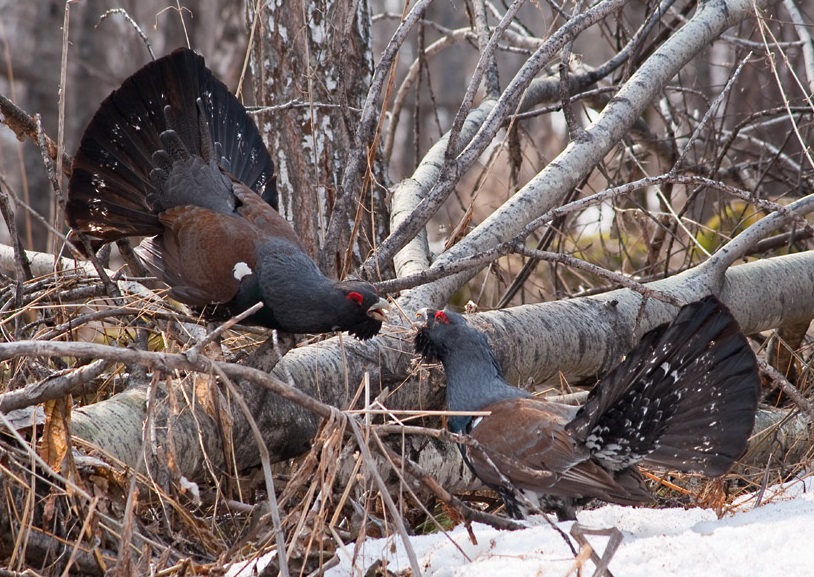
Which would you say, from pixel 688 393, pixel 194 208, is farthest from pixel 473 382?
pixel 194 208

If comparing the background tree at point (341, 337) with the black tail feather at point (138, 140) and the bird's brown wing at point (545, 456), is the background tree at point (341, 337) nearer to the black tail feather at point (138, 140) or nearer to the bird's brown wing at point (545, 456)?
the black tail feather at point (138, 140)

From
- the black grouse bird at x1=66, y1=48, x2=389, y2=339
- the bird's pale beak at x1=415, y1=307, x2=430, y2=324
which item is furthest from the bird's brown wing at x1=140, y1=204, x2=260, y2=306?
the bird's pale beak at x1=415, y1=307, x2=430, y2=324

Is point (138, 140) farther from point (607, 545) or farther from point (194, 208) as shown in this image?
point (607, 545)

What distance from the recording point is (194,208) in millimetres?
3514

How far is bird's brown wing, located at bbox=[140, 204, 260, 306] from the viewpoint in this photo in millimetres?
3281

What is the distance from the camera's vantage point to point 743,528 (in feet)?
7.71

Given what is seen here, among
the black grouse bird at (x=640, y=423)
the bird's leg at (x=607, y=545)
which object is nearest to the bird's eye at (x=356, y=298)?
the black grouse bird at (x=640, y=423)

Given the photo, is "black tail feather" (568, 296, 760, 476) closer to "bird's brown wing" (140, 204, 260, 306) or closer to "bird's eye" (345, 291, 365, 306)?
"bird's eye" (345, 291, 365, 306)

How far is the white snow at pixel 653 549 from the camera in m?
2.19

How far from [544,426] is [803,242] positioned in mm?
2894

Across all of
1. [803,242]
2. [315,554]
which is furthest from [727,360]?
[803,242]

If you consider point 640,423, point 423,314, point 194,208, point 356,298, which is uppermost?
point 194,208

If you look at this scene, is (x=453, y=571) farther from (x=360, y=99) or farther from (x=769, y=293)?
(x=360, y=99)

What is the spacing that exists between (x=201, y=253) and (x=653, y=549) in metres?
1.92
